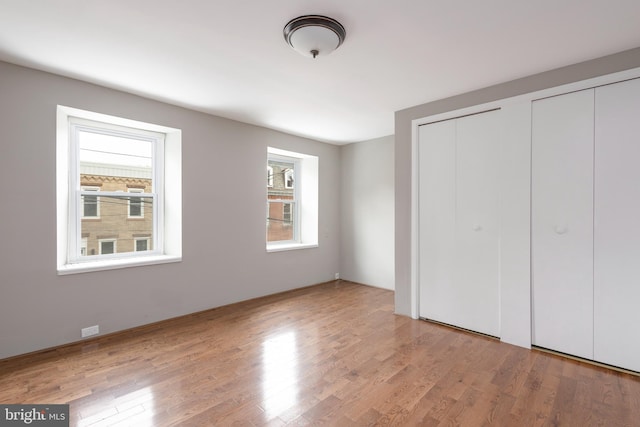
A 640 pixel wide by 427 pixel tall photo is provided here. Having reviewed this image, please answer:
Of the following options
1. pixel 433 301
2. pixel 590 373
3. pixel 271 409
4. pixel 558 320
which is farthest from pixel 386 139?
pixel 271 409

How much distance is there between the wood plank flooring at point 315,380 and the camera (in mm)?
1862

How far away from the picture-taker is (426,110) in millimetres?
3436

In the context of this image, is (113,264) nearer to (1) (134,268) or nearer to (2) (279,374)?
(1) (134,268)

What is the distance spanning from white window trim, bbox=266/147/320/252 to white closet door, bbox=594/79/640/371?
368 cm

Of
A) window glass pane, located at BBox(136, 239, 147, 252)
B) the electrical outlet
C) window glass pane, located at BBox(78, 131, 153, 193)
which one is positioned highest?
window glass pane, located at BBox(78, 131, 153, 193)

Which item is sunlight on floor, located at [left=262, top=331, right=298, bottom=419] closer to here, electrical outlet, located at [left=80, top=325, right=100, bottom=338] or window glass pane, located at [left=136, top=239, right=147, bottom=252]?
electrical outlet, located at [left=80, top=325, right=100, bottom=338]

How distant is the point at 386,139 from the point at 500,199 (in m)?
2.41

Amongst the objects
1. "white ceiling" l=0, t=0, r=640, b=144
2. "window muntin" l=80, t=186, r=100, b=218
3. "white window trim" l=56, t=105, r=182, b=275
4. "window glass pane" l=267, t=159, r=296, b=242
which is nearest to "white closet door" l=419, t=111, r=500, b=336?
"white ceiling" l=0, t=0, r=640, b=144

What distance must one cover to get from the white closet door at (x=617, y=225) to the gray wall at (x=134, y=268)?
3.68 metres

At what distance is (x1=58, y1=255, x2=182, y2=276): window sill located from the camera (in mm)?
2838

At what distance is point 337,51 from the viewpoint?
2340 millimetres

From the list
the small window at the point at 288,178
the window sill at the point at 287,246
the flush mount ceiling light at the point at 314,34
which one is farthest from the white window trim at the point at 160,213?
the flush mount ceiling light at the point at 314,34

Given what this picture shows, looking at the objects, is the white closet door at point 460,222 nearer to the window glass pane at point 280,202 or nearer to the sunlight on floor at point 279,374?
the sunlight on floor at point 279,374

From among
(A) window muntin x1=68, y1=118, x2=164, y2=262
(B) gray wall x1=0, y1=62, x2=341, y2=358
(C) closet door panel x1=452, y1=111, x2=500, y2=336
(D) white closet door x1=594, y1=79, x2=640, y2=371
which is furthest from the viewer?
(A) window muntin x1=68, y1=118, x2=164, y2=262
